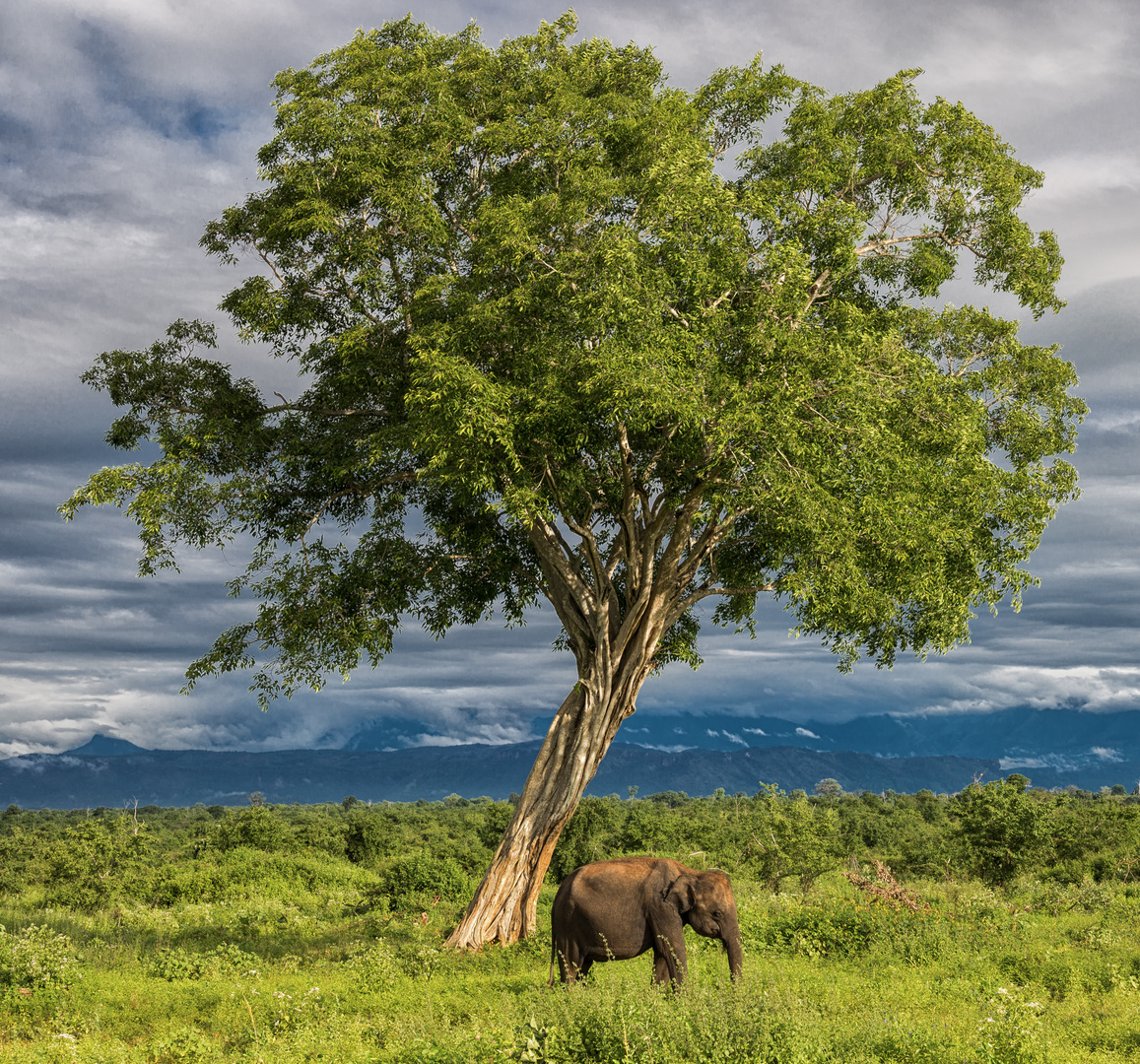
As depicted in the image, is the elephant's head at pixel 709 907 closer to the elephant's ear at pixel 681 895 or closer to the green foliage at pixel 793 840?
the elephant's ear at pixel 681 895

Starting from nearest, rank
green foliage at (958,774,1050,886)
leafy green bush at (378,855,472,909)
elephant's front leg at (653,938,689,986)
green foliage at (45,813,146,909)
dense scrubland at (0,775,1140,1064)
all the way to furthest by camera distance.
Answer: dense scrubland at (0,775,1140,1064), elephant's front leg at (653,938,689,986), leafy green bush at (378,855,472,909), green foliage at (45,813,146,909), green foliage at (958,774,1050,886)

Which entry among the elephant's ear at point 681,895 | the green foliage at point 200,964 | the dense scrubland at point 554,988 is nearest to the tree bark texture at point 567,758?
the dense scrubland at point 554,988

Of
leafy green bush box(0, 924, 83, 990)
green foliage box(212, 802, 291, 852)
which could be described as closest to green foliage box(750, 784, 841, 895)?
leafy green bush box(0, 924, 83, 990)

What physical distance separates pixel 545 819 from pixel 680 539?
19.4 feet

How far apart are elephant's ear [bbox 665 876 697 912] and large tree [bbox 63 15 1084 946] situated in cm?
609

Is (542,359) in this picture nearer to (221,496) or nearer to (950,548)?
(221,496)

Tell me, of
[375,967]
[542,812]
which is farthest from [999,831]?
[375,967]

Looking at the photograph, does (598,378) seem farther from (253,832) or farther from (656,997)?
(253,832)

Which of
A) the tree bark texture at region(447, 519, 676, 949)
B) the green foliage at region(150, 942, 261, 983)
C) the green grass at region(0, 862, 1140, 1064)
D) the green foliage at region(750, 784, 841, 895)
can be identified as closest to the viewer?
the green grass at region(0, 862, 1140, 1064)

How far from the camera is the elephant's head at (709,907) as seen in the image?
10.3 metres

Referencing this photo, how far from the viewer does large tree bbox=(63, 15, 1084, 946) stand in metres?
15.0

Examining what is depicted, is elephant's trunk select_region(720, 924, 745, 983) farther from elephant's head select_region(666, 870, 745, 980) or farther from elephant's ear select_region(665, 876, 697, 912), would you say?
elephant's ear select_region(665, 876, 697, 912)

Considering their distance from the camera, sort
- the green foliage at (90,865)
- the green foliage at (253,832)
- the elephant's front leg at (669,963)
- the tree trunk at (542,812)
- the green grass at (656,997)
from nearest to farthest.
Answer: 1. the green grass at (656,997)
2. the elephant's front leg at (669,963)
3. the tree trunk at (542,812)
4. the green foliage at (90,865)
5. the green foliage at (253,832)

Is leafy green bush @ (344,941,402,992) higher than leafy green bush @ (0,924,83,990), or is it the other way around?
leafy green bush @ (0,924,83,990)
